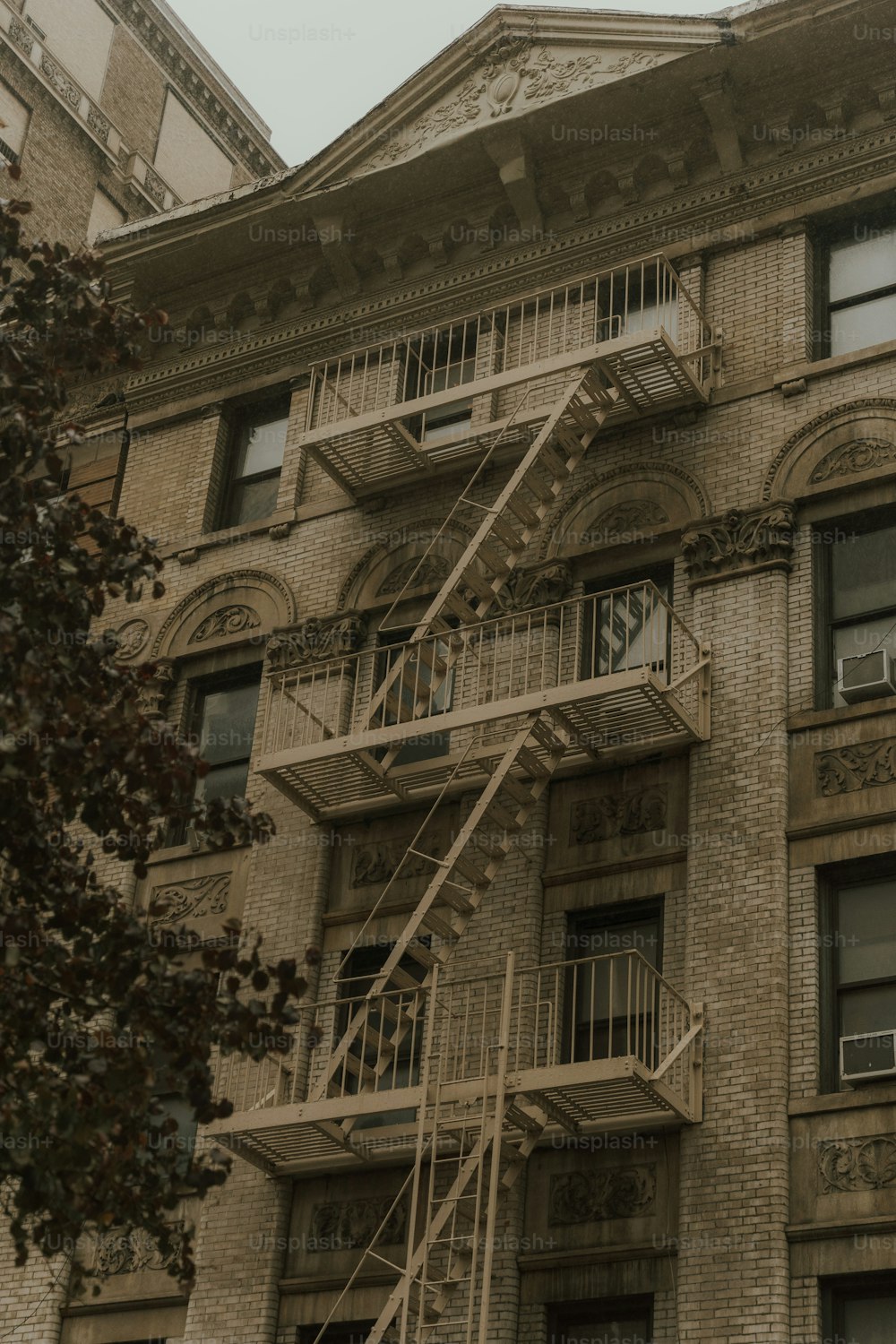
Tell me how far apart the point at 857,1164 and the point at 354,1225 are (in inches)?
184

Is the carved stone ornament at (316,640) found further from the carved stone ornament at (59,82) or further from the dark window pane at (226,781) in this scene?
the carved stone ornament at (59,82)

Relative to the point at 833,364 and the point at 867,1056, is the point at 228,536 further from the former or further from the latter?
the point at 867,1056

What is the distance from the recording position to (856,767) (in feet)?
53.6

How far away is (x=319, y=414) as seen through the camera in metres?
22.1

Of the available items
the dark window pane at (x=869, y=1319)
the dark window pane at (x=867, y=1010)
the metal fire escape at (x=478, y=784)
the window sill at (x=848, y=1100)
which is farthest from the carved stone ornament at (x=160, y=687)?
the dark window pane at (x=869, y=1319)

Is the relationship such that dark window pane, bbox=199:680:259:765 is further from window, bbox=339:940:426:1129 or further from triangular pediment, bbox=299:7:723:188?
triangular pediment, bbox=299:7:723:188

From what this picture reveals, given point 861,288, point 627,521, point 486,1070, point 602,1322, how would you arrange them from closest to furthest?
1. point 486,1070
2. point 602,1322
3. point 627,521
4. point 861,288

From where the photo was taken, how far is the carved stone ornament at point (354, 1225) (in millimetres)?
16344

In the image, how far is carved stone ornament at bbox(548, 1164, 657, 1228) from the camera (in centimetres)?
1537

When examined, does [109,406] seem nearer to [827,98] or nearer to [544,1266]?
[827,98]

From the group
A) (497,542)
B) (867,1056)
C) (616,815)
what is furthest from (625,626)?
(867,1056)

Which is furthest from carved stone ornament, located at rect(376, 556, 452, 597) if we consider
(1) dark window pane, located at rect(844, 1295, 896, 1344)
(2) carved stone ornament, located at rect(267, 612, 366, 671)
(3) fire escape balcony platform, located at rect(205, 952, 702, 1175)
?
(1) dark window pane, located at rect(844, 1295, 896, 1344)

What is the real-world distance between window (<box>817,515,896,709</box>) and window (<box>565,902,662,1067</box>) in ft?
8.73

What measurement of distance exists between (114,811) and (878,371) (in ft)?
32.1
